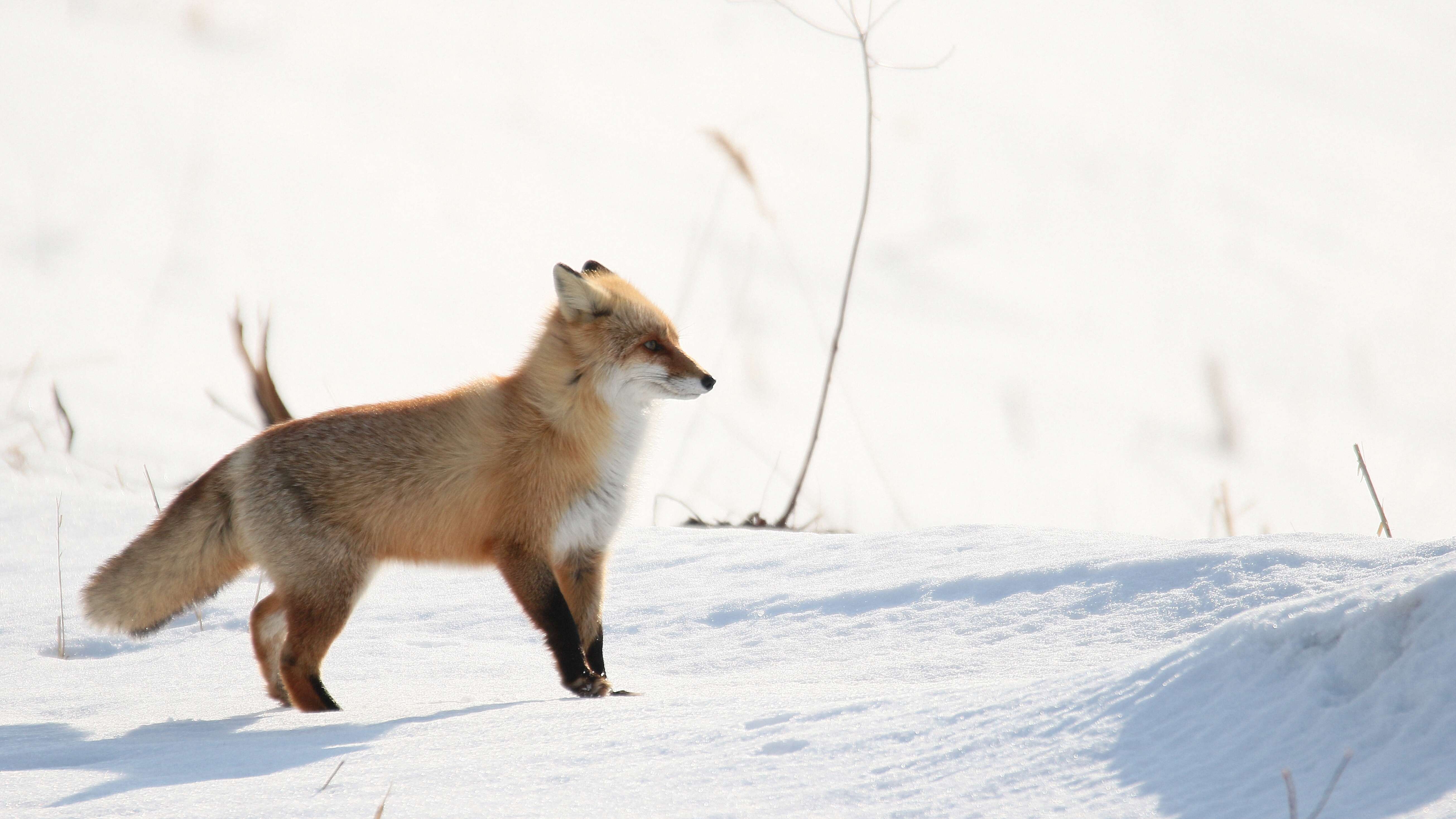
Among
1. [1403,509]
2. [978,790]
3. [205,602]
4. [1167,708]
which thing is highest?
[1403,509]

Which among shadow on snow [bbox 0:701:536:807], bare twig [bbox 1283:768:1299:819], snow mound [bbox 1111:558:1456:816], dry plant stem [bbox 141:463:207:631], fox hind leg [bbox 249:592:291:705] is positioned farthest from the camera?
dry plant stem [bbox 141:463:207:631]

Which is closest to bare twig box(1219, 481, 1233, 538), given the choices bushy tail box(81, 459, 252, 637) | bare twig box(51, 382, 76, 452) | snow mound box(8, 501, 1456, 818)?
snow mound box(8, 501, 1456, 818)

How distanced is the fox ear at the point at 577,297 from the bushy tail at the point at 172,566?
4.10 feet

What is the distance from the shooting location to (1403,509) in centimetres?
570

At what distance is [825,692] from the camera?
2662mm

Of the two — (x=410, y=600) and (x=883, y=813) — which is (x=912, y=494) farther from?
(x=883, y=813)

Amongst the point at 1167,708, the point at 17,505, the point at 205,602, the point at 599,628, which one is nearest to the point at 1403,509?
the point at 599,628

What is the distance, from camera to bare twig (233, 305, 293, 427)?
5.90 metres

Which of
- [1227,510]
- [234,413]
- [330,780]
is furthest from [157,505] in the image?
[1227,510]

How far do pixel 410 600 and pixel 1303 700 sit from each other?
138 inches

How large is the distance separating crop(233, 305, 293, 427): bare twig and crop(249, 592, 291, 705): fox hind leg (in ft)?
7.43

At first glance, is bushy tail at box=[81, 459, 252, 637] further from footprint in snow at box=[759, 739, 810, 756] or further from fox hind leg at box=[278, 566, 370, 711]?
footprint in snow at box=[759, 739, 810, 756]

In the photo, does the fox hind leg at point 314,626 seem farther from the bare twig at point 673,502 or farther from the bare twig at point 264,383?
the bare twig at point 264,383

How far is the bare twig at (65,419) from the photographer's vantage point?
6031 millimetres
